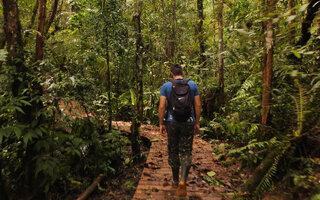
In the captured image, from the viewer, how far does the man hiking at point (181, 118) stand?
364 centimetres

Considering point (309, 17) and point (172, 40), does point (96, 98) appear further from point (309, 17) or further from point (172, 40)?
A: point (172, 40)

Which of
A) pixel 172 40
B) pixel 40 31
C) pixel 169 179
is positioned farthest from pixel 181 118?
pixel 172 40

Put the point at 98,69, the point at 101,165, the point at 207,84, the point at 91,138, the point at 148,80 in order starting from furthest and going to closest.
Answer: the point at 148,80, the point at 207,84, the point at 98,69, the point at 101,165, the point at 91,138

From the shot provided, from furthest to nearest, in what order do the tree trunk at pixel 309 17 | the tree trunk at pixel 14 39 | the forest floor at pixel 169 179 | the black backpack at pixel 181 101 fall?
the tree trunk at pixel 309 17 < the forest floor at pixel 169 179 < the black backpack at pixel 181 101 < the tree trunk at pixel 14 39

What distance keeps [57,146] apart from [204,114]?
6.29 meters

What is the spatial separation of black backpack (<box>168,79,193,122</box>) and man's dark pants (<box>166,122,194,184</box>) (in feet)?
0.61

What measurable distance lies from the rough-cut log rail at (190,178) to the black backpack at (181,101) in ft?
4.38

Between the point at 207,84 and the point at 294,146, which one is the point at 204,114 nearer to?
the point at 207,84

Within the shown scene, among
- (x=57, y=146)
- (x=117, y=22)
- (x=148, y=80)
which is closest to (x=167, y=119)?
(x=57, y=146)

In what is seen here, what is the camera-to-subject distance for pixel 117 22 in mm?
5102

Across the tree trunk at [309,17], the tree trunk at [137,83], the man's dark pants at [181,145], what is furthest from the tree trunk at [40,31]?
the tree trunk at [309,17]

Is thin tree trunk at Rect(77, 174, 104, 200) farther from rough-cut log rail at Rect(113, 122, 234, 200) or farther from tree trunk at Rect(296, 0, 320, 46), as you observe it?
tree trunk at Rect(296, 0, 320, 46)

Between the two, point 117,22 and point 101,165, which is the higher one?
point 117,22

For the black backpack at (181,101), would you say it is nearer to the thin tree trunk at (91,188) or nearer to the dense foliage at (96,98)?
the dense foliage at (96,98)
